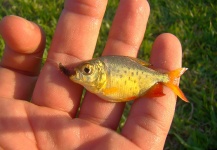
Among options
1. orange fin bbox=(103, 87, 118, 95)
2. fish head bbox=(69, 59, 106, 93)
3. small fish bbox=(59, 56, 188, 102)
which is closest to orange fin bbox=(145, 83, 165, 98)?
small fish bbox=(59, 56, 188, 102)

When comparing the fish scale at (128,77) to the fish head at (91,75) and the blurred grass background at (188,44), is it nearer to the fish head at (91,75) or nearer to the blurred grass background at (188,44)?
the fish head at (91,75)

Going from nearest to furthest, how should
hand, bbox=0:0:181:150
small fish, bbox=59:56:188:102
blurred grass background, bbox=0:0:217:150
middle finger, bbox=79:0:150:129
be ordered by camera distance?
hand, bbox=0:0:181:150, small fish, bbox=59:56:188:102, middle finger, bbox=79:0:150:129, blurred grass background, bbox=0:0:217:150

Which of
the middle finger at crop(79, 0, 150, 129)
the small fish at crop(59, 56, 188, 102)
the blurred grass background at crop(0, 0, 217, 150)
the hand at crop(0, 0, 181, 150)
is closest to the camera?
the hand at crop(0, 0, 181, 150)

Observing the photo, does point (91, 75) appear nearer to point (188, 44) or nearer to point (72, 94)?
point (72, 94)

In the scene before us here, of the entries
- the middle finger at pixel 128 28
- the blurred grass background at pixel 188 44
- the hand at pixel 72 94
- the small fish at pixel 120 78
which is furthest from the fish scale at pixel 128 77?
the blurred grass background at pixel 188 44

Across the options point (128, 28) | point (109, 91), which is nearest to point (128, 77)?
point (109, 91)

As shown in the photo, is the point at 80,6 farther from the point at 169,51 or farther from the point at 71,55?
the point at 169,51

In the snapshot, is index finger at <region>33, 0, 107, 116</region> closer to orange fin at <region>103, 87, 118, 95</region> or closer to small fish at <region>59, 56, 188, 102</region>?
small fish at <region>59, 56, 188, 102</region>
